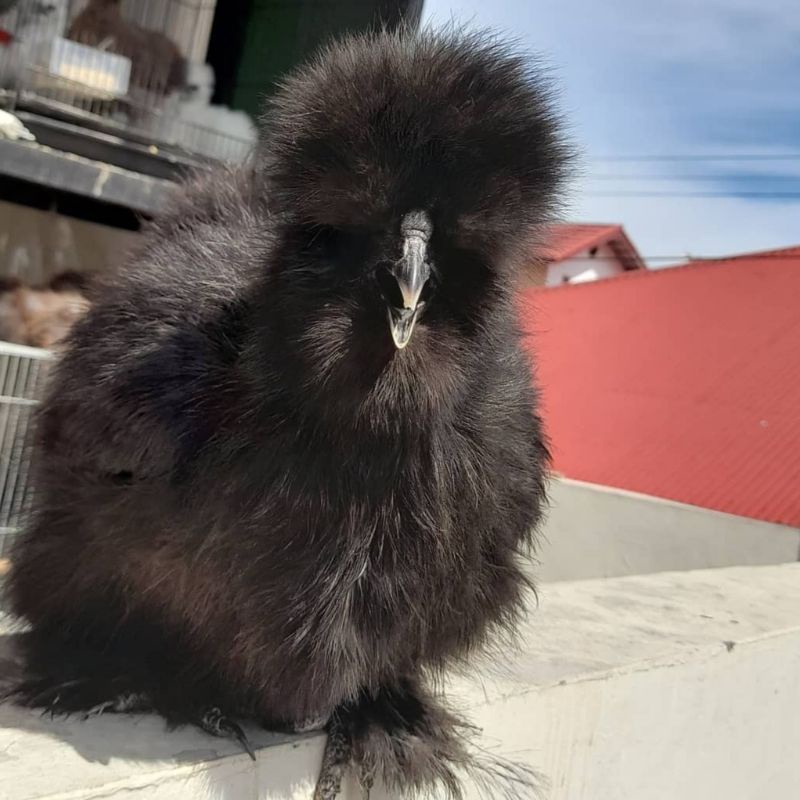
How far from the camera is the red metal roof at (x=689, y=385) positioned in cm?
618

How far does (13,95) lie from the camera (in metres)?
4.38

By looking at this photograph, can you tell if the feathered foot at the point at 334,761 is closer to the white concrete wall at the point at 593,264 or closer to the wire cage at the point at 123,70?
the wire cage at the point at 123,70

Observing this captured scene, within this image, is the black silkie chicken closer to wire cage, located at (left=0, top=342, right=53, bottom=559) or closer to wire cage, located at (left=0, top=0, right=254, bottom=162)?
wire cage, located at (left=0, top=342, right=53, bottom=559)

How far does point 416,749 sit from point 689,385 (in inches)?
244

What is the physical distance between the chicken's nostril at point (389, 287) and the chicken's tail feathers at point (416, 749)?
0.77 meters

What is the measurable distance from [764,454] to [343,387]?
544cm

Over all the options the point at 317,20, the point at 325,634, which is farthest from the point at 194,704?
the point at 317,20

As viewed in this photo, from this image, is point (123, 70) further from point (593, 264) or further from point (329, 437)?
point (593, 264)

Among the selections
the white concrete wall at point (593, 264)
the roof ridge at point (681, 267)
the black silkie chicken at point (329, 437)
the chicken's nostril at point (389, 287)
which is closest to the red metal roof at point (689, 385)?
the roof ridge at point (681, 267)

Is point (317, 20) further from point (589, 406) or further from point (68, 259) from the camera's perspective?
point (589, 406)

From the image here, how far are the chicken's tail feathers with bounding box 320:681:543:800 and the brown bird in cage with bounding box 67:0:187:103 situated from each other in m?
4.12

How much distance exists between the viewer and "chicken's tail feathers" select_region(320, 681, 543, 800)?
1690 millimetres

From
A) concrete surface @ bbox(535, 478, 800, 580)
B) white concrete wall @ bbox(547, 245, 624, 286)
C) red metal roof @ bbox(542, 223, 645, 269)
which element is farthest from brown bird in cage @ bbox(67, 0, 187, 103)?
white concrete wall @ bbox(547, 245, 624, 286)

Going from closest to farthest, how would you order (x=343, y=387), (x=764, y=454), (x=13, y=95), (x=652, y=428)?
(x=343, y=387) < (x=13, y=95) < (x=764, y=454) < (x=652, y=428)
